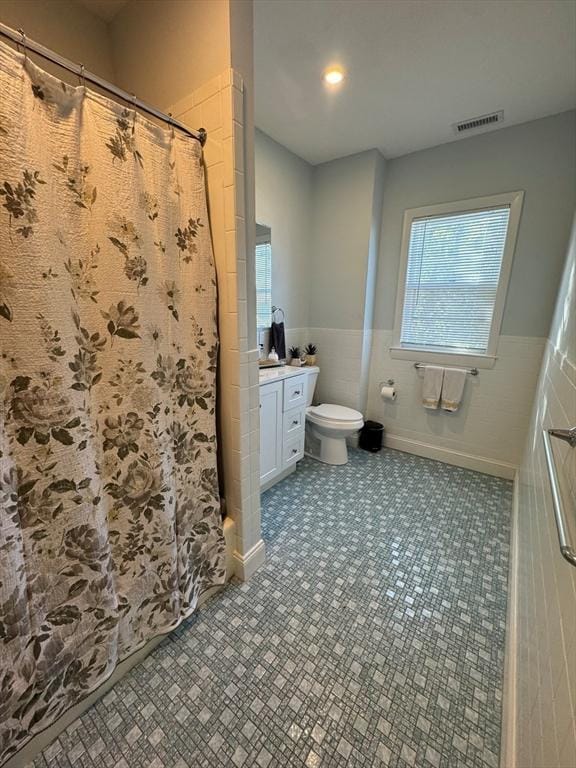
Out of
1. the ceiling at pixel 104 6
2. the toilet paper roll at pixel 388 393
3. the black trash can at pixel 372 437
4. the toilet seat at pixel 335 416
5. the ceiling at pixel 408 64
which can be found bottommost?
the black trash can at pixel 372 437

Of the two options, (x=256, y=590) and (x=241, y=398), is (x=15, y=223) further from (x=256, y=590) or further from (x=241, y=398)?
(x=256, y=590)

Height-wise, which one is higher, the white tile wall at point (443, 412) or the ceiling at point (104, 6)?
the ceiling at point (104, 6)

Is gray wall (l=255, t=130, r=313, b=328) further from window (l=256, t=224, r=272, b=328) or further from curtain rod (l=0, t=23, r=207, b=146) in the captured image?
curtain rod (l=0, t=23, r=207, b=146)

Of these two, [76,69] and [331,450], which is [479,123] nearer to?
[76,69]

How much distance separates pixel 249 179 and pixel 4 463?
1.21 m

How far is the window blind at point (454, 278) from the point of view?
7.57ft

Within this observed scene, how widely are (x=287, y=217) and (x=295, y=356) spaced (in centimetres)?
117

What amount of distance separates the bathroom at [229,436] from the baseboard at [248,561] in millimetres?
14

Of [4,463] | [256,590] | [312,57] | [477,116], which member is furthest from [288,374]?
→ [477,116]

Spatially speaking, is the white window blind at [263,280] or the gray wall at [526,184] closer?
the gray wall at [526,184]

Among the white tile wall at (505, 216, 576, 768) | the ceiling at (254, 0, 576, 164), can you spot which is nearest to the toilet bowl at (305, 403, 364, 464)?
the white tile wall at (505, 216, 576, 768)

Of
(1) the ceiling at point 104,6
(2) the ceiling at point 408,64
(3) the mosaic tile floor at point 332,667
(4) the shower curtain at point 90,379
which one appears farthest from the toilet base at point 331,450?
(1) the ceiling at point 104,6

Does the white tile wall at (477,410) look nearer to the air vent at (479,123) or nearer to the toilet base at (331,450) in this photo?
the toilet base at (331,450)

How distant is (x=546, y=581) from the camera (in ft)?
2.93
